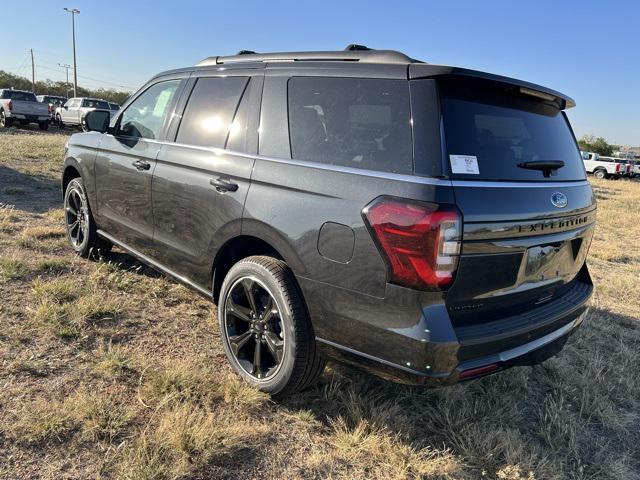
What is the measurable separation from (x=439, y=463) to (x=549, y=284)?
1.11 m

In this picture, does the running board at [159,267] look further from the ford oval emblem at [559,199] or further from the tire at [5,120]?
the tire at [5,120]

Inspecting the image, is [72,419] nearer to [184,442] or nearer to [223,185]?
→ [184,442]

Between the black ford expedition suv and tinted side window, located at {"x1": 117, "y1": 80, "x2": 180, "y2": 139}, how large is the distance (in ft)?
1.31

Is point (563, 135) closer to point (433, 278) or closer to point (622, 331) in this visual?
point (433, 278)

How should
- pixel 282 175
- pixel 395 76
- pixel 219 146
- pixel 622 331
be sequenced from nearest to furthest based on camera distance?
pixel 395 76 < pixel 282 175 < pixel 219 146 < pixel 622 331

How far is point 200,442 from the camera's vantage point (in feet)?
7.48

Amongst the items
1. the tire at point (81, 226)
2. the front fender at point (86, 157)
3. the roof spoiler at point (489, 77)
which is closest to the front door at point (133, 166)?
the front fender at point (86, 157)

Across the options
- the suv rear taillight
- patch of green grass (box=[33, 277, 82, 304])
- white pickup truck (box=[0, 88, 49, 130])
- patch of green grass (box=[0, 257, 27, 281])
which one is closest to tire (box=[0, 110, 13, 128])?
white pickup truck (box=[0, 88, 49, 130])

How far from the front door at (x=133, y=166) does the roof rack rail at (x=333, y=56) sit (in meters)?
0.65

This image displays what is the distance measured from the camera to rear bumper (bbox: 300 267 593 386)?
2033 millimetres

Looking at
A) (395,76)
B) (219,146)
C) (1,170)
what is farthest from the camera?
(1,170)

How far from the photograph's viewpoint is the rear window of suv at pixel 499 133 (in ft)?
7.09

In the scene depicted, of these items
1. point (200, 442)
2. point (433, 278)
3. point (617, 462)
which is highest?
point (433, 278)

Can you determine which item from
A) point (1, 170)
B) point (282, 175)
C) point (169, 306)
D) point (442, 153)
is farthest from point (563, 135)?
point (1, 170)
